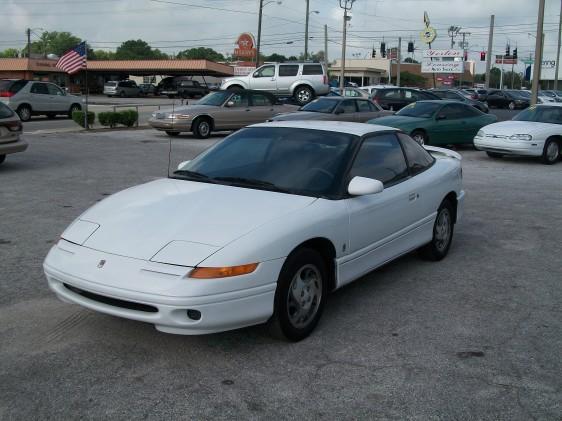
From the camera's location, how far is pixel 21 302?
200 inches

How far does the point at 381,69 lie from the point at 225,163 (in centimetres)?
10613

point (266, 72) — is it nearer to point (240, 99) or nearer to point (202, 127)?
point (240, 99)

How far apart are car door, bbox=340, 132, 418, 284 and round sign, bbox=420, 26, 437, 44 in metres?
71.0

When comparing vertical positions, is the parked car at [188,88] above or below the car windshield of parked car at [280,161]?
above

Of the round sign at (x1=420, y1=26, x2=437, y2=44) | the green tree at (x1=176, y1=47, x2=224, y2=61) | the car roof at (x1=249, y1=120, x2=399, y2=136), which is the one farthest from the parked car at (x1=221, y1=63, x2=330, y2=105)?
the green tree at (x1=176, y1=47, x2=224, y2=61)

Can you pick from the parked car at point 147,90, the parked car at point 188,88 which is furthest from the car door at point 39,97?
the parked car at point 147,90

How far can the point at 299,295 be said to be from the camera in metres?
4.39

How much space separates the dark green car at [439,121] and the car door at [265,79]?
35.7 feet

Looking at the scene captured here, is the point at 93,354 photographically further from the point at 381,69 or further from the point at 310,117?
the point at 381,69

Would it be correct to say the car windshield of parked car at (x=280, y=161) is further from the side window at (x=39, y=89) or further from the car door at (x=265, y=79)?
the side window at (x=39, y=89)

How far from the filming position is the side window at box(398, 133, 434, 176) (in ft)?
19.8

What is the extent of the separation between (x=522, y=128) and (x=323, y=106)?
5987 mm

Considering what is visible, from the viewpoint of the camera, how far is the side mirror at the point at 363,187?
4758mm

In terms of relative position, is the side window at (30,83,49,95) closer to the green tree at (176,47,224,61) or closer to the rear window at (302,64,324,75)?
the rear window at (302,64,324,75)
